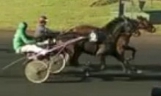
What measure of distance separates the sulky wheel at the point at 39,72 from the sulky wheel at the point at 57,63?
0.36 metres

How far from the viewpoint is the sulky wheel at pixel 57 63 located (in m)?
14.5

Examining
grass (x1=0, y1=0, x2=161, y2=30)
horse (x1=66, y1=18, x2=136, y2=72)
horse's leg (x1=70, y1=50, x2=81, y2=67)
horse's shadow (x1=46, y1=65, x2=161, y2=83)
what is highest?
horse (x1=66, y1=18, x2=136, y2=72)

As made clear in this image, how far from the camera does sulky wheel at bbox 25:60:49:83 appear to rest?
1406cm

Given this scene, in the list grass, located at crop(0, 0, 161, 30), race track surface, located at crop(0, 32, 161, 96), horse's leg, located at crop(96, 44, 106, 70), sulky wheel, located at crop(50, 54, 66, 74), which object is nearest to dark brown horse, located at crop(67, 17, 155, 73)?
horse's leg, located at crop(96, 44, 106, 70)

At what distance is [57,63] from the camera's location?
14.7 metres

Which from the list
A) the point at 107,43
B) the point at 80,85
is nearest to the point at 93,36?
the point at 107,43

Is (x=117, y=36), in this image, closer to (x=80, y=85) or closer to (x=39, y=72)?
(x=80, y=85)

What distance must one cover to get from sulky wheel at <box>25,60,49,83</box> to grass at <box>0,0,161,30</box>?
1347 cm

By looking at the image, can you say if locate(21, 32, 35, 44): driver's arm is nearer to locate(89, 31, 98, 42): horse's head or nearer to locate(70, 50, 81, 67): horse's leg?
locate(70, 50, 81, 67): horse's leg

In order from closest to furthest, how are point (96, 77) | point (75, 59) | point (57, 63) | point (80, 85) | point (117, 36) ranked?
1. point (80, 85)
2. point (57, 63)
3. point (96, 77)
4. point (117, 36)
5. point (75, 59)

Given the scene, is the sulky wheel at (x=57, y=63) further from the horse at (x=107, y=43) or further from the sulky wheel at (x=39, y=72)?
the horse at (x=107, y=43)

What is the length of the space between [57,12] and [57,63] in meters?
16.2

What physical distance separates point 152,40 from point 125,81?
1026 cm

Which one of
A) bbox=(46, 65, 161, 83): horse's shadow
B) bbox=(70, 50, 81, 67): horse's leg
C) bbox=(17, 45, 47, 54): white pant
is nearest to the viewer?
bbox=(17, 45, 47, 54): white pant
